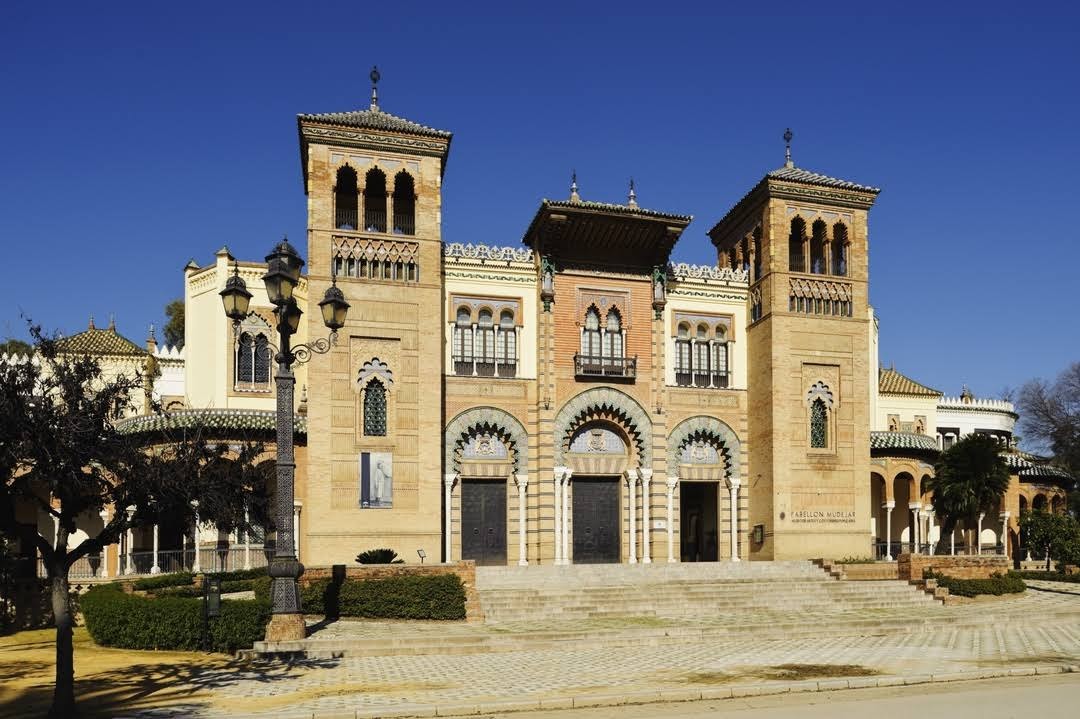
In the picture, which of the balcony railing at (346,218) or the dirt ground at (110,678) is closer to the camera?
the dirt ground at (110,678)

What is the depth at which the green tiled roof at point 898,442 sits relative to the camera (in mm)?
33469

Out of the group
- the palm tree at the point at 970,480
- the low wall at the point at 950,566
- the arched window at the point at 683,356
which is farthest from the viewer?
the arched window at the point at 683,356

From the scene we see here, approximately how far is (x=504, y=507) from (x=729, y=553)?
7.52 m

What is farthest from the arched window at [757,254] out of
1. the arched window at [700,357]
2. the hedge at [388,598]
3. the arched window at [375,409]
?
the hedge at [388,598]

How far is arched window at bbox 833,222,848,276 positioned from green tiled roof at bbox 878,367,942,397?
53.0 feet

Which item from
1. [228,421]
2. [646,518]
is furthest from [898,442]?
[228,421]

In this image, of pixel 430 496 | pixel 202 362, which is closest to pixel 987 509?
pixel 430 496

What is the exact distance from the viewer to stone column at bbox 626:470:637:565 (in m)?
29.7

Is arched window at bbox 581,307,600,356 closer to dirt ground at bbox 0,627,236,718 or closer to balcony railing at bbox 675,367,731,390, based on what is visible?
balcony railing at bbox 675,367,731,390

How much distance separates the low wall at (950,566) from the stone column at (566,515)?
31.4ft

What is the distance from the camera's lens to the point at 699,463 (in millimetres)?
30922

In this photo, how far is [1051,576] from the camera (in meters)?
32.0

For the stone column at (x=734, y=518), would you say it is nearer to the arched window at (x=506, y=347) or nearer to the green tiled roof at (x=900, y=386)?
the arched window at (x=506, y=347)

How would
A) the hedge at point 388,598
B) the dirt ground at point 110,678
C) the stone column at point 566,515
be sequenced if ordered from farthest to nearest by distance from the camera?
the stone column at point 566,515 < the hedge at point 388,598 < the dirt ground at point 110,678
